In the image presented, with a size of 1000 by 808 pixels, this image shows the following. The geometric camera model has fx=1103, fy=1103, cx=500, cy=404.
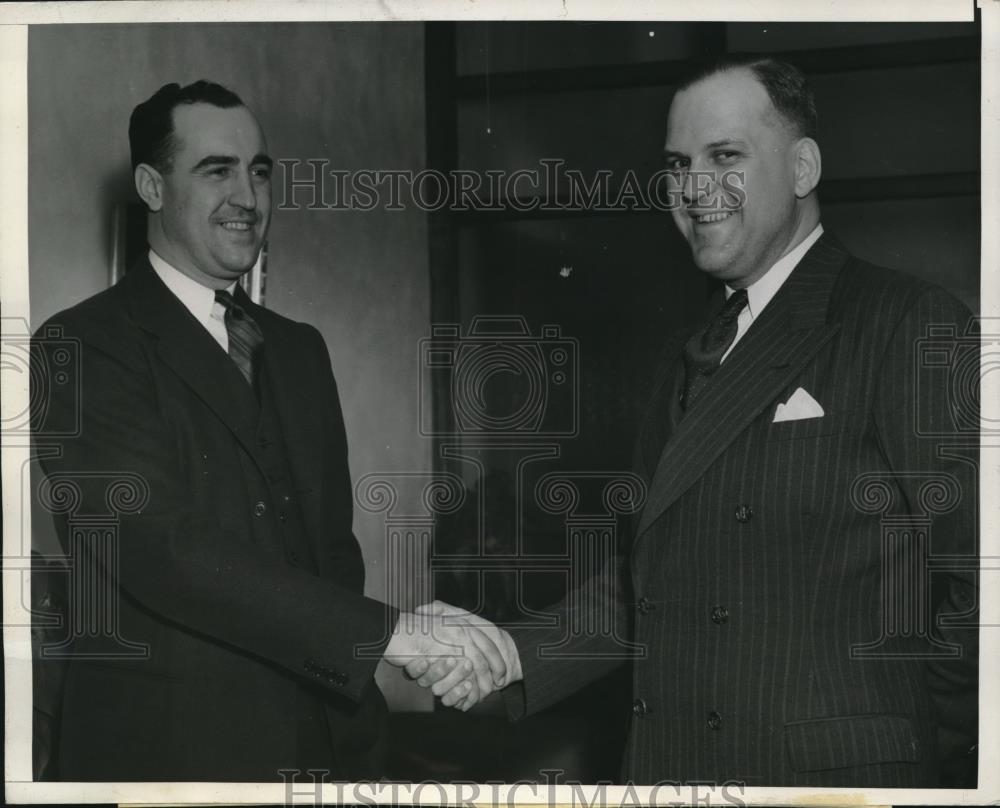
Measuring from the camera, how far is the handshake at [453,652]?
2.14 meters

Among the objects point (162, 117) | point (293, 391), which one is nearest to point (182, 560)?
point (293, 391)

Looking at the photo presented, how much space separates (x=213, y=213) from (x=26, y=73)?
1.57 ft

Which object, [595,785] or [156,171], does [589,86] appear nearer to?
[156,171]

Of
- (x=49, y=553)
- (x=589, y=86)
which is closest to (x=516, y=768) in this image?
(x=49, y=553)

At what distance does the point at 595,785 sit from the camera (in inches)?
84.7

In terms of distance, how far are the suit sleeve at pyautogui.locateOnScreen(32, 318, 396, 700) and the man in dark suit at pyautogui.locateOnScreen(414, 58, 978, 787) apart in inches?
7.6

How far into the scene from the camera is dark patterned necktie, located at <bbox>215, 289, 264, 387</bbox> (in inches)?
84.8

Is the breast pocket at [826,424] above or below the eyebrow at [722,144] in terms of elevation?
below

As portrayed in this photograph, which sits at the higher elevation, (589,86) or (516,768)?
(589,86)

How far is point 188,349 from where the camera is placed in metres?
2.12

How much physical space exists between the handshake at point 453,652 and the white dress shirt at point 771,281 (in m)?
0.71

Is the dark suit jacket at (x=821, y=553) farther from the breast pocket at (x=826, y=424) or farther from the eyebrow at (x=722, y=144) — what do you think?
the eyebrow at (x=722, y=144)

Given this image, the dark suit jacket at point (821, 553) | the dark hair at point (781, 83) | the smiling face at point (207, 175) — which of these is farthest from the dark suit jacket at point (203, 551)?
the dark hair at point (781, 83)

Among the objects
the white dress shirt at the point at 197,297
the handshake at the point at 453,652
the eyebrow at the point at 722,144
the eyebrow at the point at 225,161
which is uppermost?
the eyebrow at the point at 722,144
